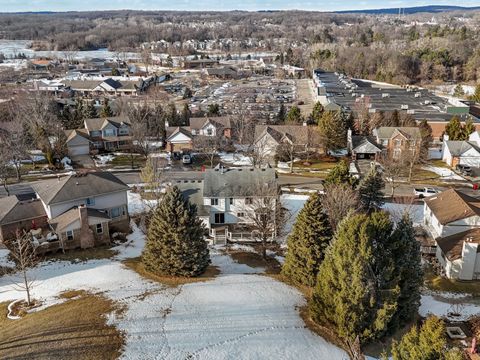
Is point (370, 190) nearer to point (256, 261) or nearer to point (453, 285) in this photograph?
point (453, 285)

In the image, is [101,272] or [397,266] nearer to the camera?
Answer: [397,266]

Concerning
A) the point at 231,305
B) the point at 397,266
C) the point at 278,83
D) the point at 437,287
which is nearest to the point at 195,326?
A: the point at 231,305

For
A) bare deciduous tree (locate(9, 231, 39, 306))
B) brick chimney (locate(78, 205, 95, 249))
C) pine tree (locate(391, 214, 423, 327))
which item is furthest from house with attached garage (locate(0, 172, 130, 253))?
pine tree (locate(391, 214, 423, 327))

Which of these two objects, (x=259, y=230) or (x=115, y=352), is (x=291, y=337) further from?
(x=259, y=230)

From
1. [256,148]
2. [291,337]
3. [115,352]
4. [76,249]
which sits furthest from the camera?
[256,148]

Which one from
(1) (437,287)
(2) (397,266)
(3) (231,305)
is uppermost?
(2) (397,266)

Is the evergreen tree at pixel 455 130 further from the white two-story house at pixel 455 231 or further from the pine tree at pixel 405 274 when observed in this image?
the pine tree at pixel 405 274

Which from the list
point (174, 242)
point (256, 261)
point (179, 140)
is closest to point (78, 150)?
point (179, 140)

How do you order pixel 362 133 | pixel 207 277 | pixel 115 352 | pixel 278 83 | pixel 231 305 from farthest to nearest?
pixel 278 83, pixel 362 133, pixel 207 277, pixel 231 305, pixel 115 352
